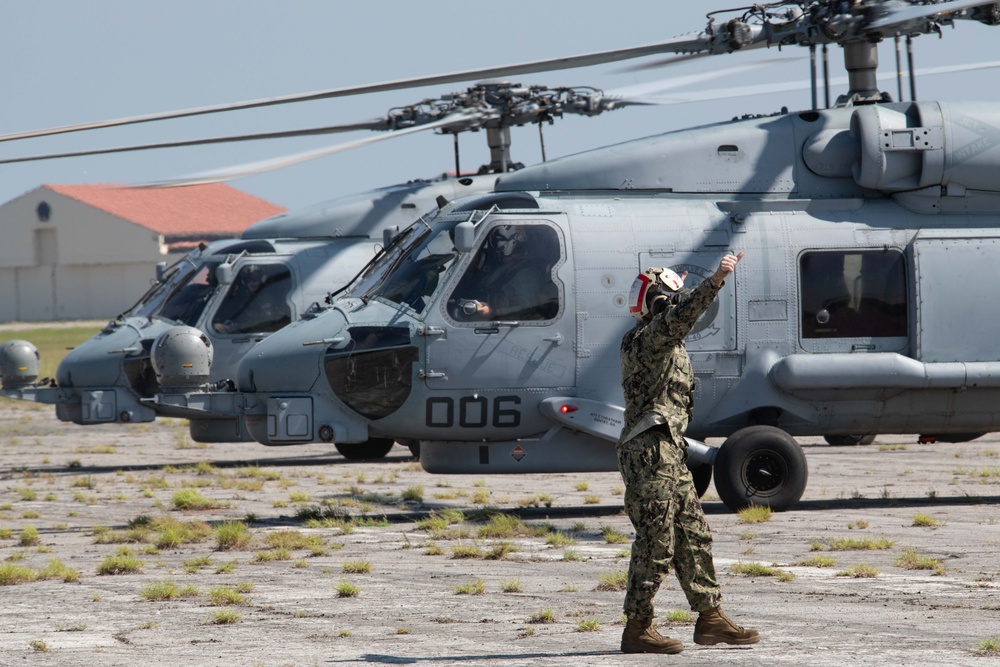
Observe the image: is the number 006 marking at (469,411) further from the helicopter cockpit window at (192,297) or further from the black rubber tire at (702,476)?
the helicopter cockpit window at (192,297)

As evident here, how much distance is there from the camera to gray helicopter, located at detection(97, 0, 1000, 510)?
459 inches

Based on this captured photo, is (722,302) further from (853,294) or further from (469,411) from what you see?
(469,411)

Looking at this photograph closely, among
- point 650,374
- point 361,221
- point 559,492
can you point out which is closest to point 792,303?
point 559,492

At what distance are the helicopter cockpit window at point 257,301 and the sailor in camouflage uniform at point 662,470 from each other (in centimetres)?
1111

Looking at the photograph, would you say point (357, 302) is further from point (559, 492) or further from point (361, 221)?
point (361, 221)

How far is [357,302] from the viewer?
1233cm

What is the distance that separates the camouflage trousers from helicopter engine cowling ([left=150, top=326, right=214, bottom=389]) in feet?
23.7

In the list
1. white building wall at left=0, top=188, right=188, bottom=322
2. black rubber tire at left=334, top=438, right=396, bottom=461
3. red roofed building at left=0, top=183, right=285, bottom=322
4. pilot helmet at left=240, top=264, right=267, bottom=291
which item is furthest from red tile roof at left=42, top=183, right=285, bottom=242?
black rubber tire at left=334, top=438, right=396, bottom=461

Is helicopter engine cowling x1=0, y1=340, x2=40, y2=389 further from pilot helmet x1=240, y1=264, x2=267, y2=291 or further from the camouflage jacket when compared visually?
the camouflage jacket

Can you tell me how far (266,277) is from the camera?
17734 millimetres

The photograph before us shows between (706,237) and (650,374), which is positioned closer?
(650,374)

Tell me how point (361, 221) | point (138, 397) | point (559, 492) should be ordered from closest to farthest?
point (559, 492) → point (138, 397) → point (361, 221)

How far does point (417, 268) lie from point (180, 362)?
8.79 ft

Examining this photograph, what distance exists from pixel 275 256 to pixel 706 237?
24.1 ft
